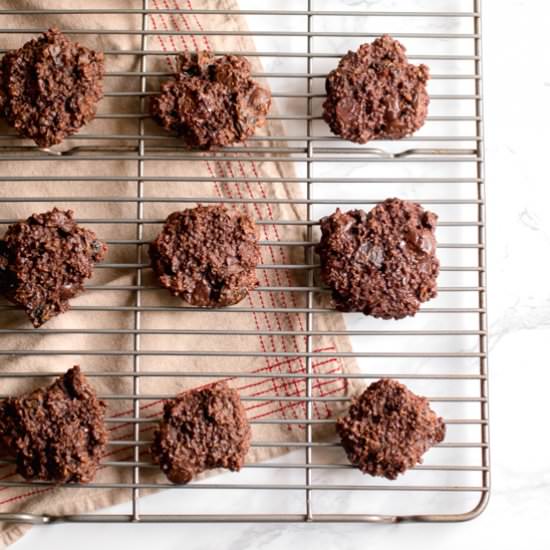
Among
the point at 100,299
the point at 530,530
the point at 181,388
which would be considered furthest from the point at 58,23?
the point at 530,530

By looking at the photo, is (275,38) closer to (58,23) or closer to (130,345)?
(58,23)

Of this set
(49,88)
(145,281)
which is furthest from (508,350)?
(49,88)

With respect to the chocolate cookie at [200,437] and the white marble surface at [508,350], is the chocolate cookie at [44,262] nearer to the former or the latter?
the chocolate cookie at [200,437]

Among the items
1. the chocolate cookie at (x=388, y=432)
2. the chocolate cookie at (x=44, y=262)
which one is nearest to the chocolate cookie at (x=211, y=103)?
the chocolate cookie at (x=44, y=262)

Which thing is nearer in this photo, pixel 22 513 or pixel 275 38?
pixel 22 513

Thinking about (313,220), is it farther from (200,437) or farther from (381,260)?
(200,437)

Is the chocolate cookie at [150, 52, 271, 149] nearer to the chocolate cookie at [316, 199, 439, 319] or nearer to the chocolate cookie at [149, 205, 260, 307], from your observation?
the chocolate cookie at [149, 205, 260, 307]

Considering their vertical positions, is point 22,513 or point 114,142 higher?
point 114,142

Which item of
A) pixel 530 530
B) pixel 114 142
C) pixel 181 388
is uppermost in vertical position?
pixel 114 142
